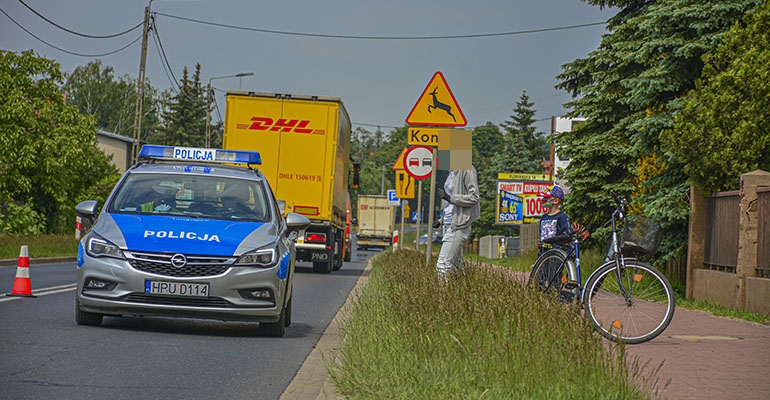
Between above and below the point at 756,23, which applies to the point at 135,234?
below

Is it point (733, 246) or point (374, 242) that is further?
point (374, 242)

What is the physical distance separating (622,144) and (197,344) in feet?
43.8

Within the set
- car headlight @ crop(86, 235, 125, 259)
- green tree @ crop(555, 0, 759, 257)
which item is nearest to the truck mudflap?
green tree @ crop(555, 0, 759, 257)

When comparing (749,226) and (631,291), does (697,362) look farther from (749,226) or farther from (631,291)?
(749,226)

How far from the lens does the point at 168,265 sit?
967 cm

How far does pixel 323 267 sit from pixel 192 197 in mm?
15599

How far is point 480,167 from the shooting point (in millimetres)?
151000

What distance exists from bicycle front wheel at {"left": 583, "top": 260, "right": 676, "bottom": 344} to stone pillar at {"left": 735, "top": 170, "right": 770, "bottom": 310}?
4.30 meters

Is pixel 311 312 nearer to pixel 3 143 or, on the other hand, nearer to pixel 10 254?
pixel 10 254

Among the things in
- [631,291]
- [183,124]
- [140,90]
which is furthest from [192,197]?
[183,124]

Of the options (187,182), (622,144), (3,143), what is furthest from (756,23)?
(3,143)

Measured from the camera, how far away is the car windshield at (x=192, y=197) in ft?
35.9

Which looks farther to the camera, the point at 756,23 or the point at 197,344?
the point at 756,23

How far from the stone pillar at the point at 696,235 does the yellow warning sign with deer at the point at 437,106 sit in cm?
391
